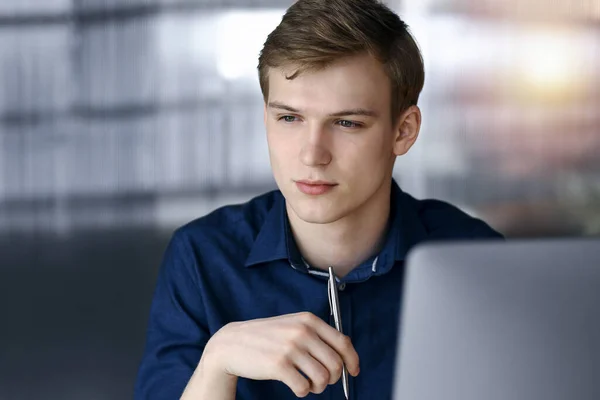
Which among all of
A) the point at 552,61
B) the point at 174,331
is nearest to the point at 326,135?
the point at 174,331

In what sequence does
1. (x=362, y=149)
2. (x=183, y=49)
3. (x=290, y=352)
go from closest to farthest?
(x=290, y=352) → (x=362, y=149) → (x=183, y=49)

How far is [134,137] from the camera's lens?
2600 mm

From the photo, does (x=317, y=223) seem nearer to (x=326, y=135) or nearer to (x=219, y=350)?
(x=326, y=135)

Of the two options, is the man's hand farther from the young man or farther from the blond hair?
the blond hair

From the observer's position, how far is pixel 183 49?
2592mm

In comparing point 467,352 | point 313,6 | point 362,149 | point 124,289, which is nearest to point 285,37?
point 313,6

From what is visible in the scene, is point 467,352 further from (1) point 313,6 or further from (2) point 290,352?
(1) point 313,6

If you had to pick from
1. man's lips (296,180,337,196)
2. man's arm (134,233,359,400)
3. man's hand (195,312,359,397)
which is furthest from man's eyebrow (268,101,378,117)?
man's hand (195,312,359,397)

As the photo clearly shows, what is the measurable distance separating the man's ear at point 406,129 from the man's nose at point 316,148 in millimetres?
224

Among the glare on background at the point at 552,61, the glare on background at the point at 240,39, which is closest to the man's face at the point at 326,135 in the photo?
the glare on background at the point at 240,39

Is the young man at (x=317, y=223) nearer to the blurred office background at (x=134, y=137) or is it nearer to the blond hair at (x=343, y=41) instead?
the blond hair at (x=343, y=41)

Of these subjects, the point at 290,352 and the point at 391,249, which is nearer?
the point at 290,352

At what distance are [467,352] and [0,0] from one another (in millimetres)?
2406

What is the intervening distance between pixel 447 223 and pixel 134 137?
1.22 metres
